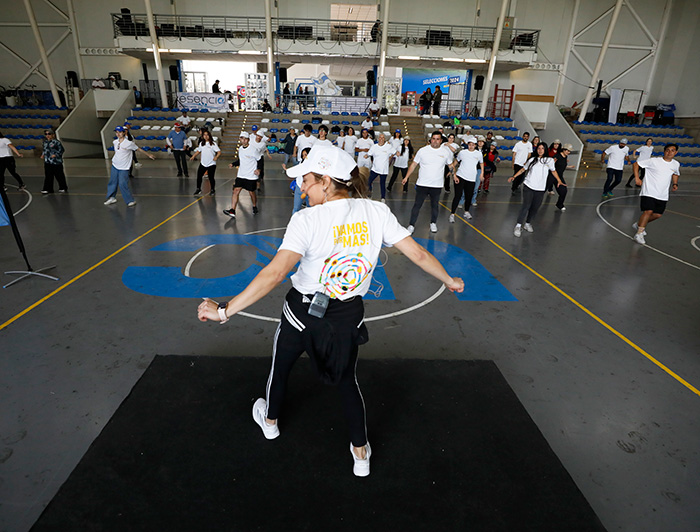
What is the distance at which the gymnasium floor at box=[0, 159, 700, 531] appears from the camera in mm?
2904

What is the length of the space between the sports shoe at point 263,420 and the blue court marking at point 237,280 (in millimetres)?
2653

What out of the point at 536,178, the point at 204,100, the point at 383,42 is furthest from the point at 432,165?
the point at 204,100

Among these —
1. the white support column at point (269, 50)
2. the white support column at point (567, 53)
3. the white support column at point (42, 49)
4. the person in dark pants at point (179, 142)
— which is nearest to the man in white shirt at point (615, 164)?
the person in dark pants at point (179, 142)

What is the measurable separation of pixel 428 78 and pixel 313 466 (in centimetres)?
3419

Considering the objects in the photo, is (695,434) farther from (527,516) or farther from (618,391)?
(527,516)

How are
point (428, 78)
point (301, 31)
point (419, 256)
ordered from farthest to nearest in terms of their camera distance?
point (428, 78)
point (301, 31)
point (419, 256)

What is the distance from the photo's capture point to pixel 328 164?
2.11 m

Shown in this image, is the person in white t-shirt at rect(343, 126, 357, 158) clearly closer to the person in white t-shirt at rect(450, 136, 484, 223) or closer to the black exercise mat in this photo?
the person in white t-shirt at rect(450, 136, 484, 223)

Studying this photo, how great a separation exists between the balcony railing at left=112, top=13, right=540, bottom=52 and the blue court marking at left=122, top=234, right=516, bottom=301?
2127 cm

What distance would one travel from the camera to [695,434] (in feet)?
10.7

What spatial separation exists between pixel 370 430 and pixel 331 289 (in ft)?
4.36

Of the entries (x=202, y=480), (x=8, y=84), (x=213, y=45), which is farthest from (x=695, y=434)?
(x=8, y=84)

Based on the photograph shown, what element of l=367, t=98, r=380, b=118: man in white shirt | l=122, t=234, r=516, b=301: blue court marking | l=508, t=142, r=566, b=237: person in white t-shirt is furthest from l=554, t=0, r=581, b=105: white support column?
l=122, t=234, r=516, b=301: blue court marking

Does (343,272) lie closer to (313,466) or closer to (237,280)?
(313,466)
